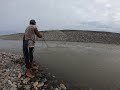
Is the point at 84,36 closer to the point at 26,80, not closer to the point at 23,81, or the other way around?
the point at 26,80

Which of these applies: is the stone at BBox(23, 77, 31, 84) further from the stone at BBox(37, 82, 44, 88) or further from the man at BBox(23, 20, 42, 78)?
the stone at BBox(37, 82, 44, 88)

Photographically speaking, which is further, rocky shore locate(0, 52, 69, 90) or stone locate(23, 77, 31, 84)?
stone locate(23, 77, 31, 84)

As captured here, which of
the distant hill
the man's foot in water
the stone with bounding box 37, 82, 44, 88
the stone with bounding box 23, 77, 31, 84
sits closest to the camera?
the stone with bounding box 37, 82, 44, 88

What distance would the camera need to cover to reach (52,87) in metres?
10.8

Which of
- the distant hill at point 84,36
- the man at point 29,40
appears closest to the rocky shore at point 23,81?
the man at point 29,40

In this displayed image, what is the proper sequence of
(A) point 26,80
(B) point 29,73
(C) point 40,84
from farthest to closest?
(B) point 29,73, (A) point 26,80, (C) point 40,84

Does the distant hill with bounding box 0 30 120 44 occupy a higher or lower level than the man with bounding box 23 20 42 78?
lower

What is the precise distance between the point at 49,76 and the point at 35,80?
1.78m

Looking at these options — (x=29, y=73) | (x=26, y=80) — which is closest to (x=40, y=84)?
(x=26, y=80)

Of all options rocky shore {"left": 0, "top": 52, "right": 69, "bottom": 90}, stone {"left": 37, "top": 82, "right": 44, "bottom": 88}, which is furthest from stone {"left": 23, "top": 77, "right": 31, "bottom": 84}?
stone {"left": 37, "top": 82, "right": 44, "bottom": 88}

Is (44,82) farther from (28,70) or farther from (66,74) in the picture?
(66,74)

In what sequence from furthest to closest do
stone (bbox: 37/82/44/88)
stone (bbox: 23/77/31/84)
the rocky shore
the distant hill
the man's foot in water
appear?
the distant hill
the man's foot in water
stone (bbox: 23/77/31/84)
stone (bbox: 37/82/44/88)
the rocky shore

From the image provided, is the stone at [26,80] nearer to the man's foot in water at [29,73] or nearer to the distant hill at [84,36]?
the man's foot in water at [29,73]

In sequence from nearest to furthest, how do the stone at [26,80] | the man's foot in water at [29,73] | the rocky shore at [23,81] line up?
1. the rocky shore at [23,81]
2. the stone at [26,80]
3. the man's foot in water at [29,73]
